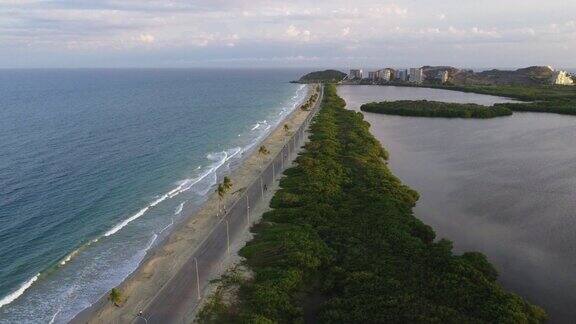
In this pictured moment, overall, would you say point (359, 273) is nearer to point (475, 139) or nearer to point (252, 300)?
point (252, 300)

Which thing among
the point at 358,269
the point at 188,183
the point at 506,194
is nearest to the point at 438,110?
the point at 506,194

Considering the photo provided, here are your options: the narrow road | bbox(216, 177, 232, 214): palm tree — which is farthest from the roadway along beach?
bbox(216, 177, 232, 214): palm tree

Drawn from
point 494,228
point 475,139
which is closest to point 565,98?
point 475,139

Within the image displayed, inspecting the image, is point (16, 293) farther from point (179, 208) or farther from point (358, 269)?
point (358, 269)

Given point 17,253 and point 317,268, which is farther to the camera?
point 17,253

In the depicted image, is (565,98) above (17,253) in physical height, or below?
above

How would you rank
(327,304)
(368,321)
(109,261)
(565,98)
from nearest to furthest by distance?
(368,321) < (327,304) < (109,261) < (565,98)

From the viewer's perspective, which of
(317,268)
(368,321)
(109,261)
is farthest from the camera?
(109,261)
